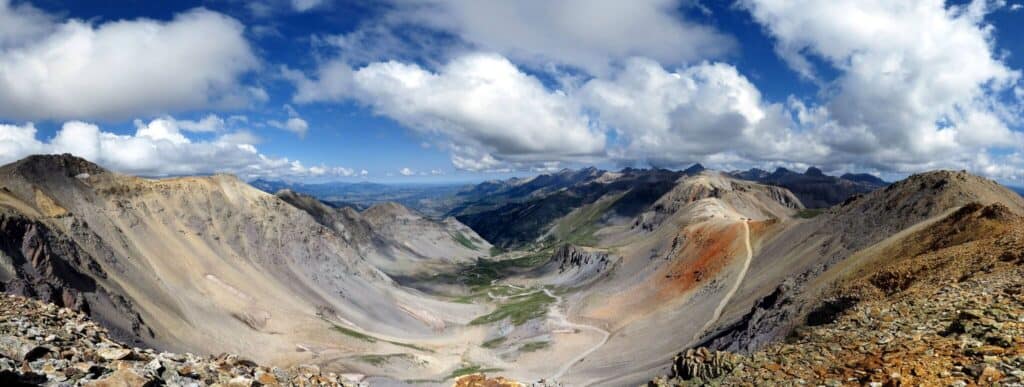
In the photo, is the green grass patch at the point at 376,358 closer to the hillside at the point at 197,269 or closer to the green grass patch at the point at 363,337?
the hillside at the point at 197,269

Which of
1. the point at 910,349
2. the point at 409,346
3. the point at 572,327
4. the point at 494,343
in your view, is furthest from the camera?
the point at 572,327

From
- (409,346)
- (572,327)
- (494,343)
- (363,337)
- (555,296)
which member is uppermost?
(555,296)

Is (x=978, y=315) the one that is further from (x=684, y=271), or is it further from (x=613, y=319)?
(x=684, y=271)

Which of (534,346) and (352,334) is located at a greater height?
(352,334)

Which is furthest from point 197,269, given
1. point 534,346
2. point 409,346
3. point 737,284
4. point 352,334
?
point 737,284

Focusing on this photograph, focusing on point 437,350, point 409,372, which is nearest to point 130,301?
point 409,372

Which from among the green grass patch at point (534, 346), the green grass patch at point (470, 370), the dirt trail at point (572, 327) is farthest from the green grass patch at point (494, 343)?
the green grass patch at point (470, 370)

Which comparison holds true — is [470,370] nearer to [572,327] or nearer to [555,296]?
[572,327]
